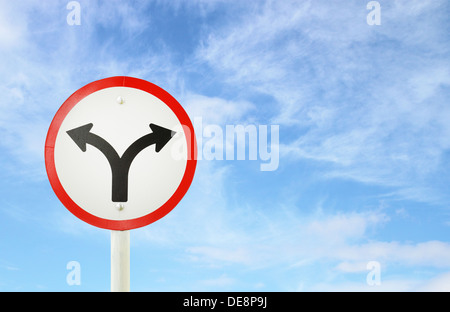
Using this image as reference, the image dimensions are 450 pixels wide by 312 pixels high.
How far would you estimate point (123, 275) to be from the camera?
5.84ft

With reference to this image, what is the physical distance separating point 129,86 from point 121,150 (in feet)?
0.91

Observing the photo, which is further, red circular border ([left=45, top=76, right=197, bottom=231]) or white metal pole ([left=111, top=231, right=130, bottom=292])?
red circular border ([left=45, top=76, right=197, bottom=231])

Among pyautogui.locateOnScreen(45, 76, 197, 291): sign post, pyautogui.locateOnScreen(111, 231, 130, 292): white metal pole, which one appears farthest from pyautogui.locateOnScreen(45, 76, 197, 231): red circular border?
pyautogui.locateOnScreen(111, 231, 130, 292): white metal pole

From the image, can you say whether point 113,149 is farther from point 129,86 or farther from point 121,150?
point 129,86

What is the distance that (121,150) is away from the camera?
191 cm

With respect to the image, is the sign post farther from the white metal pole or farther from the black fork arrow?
the white metal pole

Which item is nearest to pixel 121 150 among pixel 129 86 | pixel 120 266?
pixel 129 86

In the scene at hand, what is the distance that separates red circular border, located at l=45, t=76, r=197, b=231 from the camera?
1884 millimetres

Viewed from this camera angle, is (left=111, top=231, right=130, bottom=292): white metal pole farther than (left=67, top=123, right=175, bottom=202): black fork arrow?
A: No

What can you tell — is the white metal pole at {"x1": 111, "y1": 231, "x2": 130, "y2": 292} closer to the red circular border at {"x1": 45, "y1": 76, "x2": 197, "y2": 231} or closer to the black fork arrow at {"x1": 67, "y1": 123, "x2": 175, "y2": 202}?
the red circular border at {"x1": 45, "y1": 76, "x2": 197, "y2": 231}

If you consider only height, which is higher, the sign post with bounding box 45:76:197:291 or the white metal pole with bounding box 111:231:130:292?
the sign post with bounding box 45:76:197:291

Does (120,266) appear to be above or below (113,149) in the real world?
below
